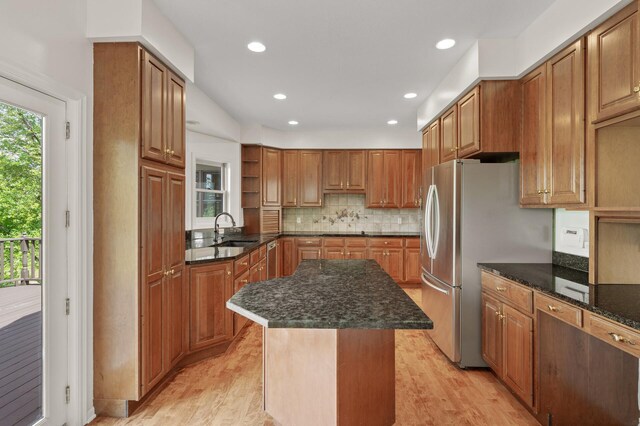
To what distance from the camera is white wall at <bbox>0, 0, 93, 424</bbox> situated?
1.57 meters

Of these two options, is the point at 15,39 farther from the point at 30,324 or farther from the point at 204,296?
the point at 204,296

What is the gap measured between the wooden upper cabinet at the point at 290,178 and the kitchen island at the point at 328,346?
13.3 ft

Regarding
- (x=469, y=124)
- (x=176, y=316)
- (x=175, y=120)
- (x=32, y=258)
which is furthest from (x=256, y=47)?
(x=176, y=316)

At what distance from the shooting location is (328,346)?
1.51 metres

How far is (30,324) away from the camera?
1.76 metres

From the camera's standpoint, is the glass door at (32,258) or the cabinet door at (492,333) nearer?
the glass door at (32,258)

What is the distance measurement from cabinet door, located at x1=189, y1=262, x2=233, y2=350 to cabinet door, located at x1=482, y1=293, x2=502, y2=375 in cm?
215

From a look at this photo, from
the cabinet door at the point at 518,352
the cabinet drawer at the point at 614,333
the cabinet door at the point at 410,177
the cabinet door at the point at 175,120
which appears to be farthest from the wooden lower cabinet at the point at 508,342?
the cabinet door at the point at 410,177

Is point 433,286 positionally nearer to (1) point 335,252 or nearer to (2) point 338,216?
(1) point 335,252

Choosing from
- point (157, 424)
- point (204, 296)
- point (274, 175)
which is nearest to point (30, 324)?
point (157, 424)

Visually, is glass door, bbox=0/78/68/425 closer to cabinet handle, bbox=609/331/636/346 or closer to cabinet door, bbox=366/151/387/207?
cabinet handle, bbox=609/331/636/346

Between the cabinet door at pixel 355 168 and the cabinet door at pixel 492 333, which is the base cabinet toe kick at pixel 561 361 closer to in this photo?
the cabinet door at pixel 492 333

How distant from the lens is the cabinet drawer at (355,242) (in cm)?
561

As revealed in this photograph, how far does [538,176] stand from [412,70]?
1.54 metres
